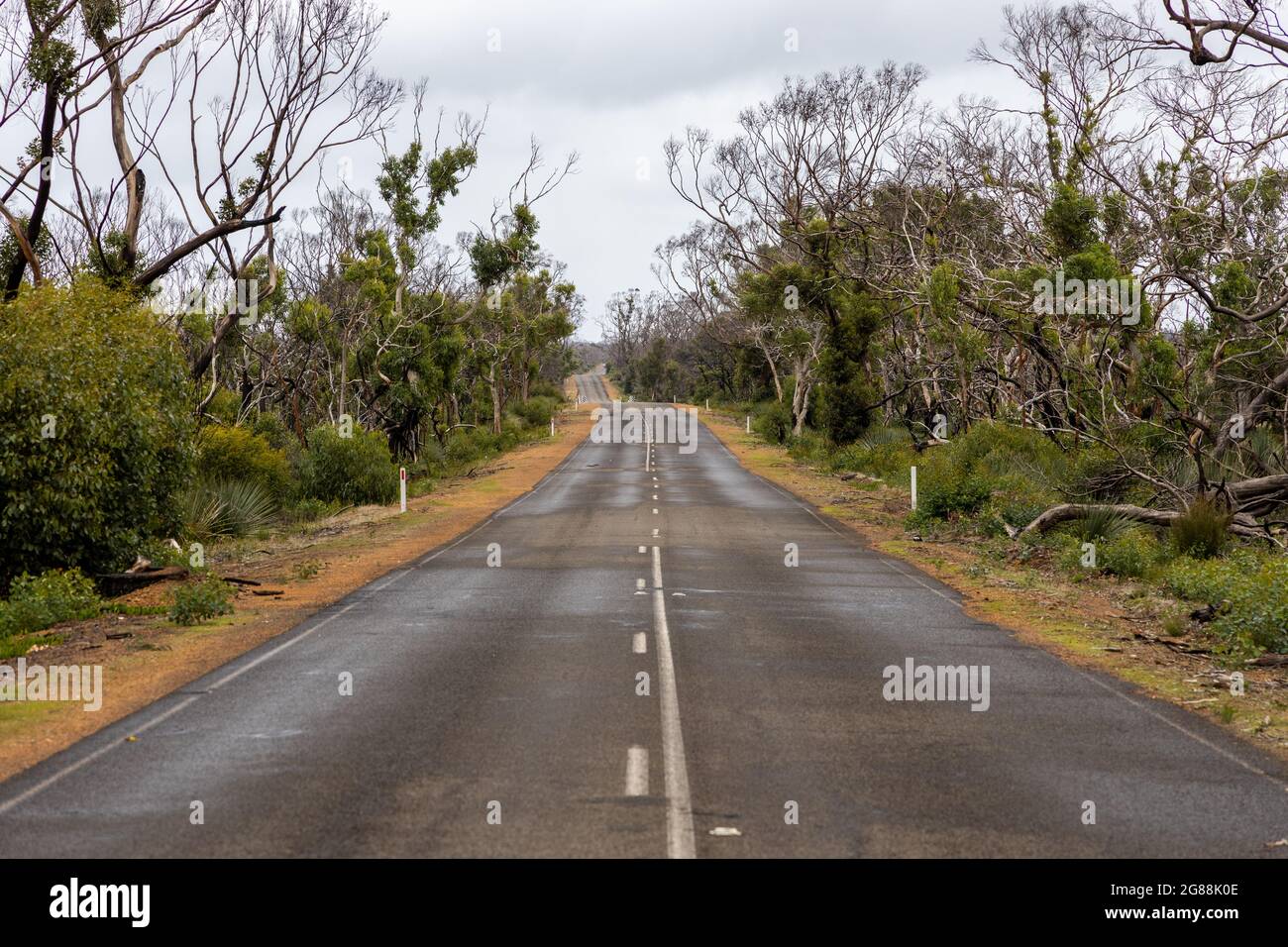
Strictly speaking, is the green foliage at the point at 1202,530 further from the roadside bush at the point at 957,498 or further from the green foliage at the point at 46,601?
the green foliage at the point at 46,601

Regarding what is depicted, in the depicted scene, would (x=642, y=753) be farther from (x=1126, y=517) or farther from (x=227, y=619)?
(x=1126, y=517)

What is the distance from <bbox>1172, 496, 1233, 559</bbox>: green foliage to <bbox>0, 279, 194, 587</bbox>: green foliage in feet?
53.5

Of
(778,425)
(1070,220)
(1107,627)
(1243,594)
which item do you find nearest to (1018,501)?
(1070,220)

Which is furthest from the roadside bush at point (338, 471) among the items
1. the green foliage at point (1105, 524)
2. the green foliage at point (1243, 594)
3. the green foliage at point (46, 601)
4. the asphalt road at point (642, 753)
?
the green foliage at point (1243, 594)

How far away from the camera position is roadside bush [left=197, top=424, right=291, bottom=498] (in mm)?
28578

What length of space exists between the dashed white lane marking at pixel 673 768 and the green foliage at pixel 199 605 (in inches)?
237

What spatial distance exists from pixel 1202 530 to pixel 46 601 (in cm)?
1688

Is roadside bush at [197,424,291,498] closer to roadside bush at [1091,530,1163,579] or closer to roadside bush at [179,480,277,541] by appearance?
roadside bush at [179,480,277,541]

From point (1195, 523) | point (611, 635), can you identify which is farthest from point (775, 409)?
point (611, 635)

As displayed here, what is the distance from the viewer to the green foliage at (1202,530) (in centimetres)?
1820

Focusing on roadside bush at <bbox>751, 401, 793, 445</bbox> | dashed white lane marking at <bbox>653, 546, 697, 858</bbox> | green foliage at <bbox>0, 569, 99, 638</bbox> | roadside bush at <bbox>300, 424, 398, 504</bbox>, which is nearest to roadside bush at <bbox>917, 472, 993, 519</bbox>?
dashed white lane marking at <bbox>653, 546, 697, 858</bbox>

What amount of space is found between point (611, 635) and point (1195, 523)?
10.5 meters

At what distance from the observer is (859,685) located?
35.4ft
